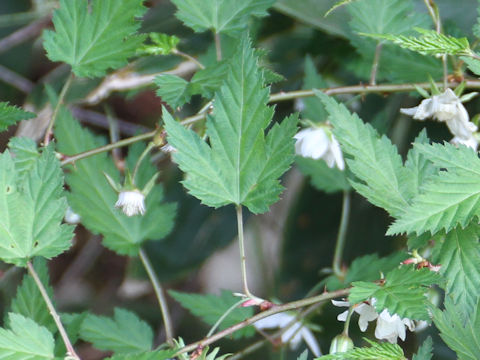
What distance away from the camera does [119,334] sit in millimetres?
858

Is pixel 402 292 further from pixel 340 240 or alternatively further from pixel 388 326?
pixel 340 240

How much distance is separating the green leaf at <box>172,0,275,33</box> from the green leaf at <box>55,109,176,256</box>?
0.20 meters

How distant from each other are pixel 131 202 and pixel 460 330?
15.6 inches

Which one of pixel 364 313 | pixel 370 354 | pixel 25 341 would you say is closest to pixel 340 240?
pixel 364 313

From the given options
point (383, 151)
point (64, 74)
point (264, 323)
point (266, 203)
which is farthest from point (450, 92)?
point (64, 74)

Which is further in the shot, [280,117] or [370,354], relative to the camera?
[280,117]

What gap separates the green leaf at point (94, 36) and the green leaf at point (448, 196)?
382 mm

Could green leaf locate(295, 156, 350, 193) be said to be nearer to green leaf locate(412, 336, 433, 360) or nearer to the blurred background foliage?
the blurred background foliage

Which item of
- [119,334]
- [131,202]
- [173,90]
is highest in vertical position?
[173,90]

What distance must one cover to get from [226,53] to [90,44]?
0.32m

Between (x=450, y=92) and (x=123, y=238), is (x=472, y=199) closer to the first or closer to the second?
(x=450, y=92)

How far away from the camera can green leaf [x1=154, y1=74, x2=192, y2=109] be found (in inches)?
29.9

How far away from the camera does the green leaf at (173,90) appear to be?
76 cm

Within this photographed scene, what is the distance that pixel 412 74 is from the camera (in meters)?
0.89
